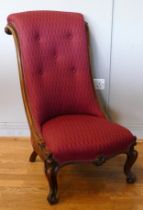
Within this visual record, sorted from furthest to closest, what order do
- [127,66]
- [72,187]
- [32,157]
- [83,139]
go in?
[127,66]
[32,157]
[72,187]
[83,139]

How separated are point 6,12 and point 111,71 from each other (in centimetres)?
95

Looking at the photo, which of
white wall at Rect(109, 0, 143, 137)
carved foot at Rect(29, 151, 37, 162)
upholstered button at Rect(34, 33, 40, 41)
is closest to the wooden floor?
carved foot at Rect(29, 151, 37, 162)

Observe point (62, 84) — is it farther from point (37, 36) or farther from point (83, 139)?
point (83, 139)

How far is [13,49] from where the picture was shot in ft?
7.74

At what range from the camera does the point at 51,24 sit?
6.80 ft

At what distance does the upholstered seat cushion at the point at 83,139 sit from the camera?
1.73 metres

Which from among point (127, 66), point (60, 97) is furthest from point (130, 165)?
point (127, 66)

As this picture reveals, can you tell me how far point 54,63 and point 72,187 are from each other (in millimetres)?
870

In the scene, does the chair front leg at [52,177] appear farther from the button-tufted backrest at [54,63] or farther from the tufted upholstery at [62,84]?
the button-tufted backrest at [54,63]

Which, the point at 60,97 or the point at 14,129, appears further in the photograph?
the point at 14,129

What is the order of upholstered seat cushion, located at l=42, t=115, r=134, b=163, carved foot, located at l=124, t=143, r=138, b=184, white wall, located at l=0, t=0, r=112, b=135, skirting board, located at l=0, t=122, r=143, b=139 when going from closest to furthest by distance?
upholstered seat cushion, located at l=42, t=115, r=134, b=163 → carved foot, located at l=124, t=143, r=138, b=184 → white wall, located at l=0, t=0, r=112, b=135 → skirting board, located at l=0, t=122, r=143, b=139

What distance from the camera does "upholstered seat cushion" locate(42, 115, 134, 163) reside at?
1729mm

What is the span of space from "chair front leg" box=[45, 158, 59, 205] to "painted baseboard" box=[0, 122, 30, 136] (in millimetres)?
884

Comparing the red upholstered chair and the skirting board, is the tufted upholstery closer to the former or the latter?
the red upholstered chair
